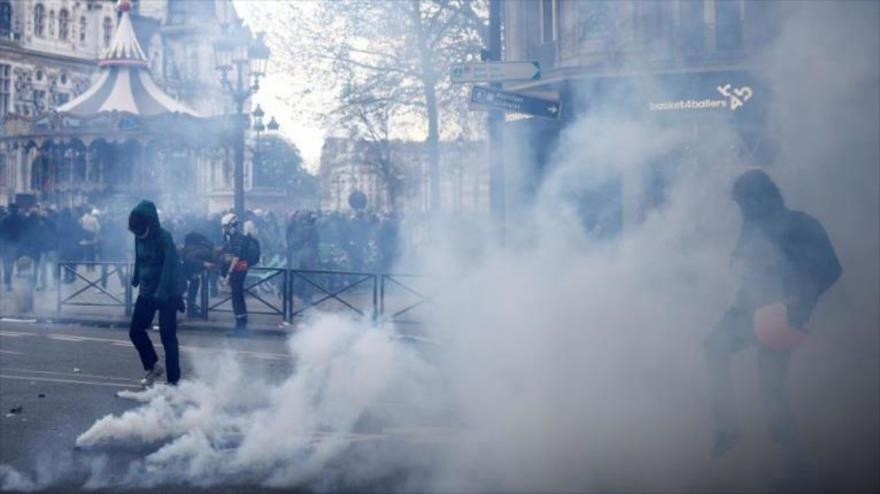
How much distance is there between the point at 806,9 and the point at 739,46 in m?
0.54

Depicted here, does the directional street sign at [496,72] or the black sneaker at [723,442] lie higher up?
the directional street sign at [496,72]

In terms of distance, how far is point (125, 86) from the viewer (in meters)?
22.9

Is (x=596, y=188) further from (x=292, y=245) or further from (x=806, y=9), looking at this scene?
(x=292, y=245)

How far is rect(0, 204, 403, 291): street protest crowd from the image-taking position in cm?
1675

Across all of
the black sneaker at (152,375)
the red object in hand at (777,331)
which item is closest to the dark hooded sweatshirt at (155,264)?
the black sneaker at (152,375)

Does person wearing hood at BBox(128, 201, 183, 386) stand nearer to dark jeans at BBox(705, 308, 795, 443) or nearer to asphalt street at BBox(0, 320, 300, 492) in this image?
asphalt street at BBox(0, 320, 300, 492)

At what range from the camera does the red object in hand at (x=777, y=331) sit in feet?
18.1

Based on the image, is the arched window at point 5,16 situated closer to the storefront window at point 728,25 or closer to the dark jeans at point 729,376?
the storefront window at point 728,25

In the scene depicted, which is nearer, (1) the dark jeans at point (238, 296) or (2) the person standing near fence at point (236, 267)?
(2) the person standing near fence at point (236, 267)

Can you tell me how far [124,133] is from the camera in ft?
70.7

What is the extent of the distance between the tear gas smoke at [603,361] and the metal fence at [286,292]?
3.60m

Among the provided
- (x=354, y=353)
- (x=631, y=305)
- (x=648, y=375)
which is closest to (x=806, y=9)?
(x=631, y=305)

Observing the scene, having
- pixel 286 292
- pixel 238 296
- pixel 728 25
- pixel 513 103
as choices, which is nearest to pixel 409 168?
pixel 286 292

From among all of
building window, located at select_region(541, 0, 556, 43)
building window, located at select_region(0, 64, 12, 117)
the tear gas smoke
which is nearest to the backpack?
building window, located at select_region(541, 0, 556, 43)
